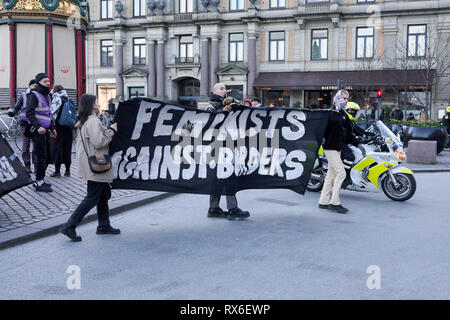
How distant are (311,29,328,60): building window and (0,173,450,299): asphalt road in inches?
1283

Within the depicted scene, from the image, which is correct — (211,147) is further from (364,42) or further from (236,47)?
(236,47)

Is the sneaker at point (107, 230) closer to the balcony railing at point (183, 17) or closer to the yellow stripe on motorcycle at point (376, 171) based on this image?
the yellow stripe on motorcycle at point (376, 171)

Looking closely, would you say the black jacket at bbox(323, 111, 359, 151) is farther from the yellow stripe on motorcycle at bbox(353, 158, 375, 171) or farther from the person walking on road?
the person walking on road

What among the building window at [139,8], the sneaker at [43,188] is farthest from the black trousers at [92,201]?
the building window at [139,8]

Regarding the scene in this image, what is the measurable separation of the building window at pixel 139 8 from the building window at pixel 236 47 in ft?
28.1

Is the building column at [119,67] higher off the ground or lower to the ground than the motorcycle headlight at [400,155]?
higher

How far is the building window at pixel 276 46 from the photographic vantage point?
133 feet

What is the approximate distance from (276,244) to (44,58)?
1118 centimetres

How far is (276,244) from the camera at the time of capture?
5.93 m

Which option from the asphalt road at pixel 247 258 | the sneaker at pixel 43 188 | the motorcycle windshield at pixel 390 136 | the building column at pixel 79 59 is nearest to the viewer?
the asphalt road at pixel 247 258

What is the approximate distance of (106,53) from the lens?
4675 centimetres

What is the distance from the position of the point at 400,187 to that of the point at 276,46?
33.0 metres
